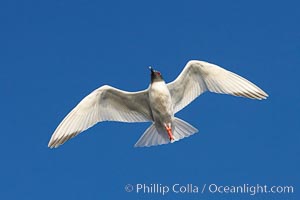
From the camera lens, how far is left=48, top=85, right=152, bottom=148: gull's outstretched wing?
15805 mm

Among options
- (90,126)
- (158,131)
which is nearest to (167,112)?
(158,131)

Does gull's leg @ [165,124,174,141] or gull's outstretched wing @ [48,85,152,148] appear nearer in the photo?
gull's outstretched wing @ [48,85,152,148]

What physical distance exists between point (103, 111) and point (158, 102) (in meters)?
1.35

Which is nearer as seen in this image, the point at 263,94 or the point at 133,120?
the point at 263,94

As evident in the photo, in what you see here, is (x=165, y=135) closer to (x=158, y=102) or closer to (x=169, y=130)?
(x=169, y=130)

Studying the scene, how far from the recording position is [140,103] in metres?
16.6

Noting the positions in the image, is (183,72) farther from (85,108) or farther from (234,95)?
(85,108)

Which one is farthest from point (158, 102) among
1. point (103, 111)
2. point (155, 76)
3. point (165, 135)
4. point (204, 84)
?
point (103, 111)

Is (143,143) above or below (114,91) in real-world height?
below

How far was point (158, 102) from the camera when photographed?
52.3ft

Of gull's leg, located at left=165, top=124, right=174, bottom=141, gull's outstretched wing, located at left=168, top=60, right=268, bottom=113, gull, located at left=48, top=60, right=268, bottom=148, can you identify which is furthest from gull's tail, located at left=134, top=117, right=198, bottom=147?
gull's outstretched wing, located at left=168, top=60, right=268, bottom=113

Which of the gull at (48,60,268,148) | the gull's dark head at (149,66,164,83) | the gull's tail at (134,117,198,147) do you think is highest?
the gull's dark head at (149,66,164,83)

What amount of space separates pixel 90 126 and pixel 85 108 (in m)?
0.41

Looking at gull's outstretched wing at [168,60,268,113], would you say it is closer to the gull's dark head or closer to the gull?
the gull
